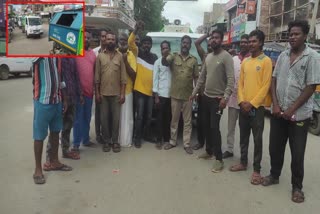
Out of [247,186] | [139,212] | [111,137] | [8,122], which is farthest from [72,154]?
[8,122]

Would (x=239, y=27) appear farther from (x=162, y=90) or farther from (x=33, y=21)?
(x=33, y=21)

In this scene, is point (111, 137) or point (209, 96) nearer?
point (209, 96)

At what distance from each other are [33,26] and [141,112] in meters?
3.27

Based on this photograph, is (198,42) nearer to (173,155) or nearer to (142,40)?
(142,40)

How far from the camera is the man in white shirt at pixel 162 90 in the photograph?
5684mm

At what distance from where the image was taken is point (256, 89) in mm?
4328

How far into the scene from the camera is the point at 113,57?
5.42 m

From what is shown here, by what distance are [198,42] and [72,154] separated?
2.67 meters

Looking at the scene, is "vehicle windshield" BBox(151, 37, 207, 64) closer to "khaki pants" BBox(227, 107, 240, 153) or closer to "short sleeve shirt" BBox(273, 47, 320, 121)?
"khaki pants" BBox(227, 107, 240, 153)

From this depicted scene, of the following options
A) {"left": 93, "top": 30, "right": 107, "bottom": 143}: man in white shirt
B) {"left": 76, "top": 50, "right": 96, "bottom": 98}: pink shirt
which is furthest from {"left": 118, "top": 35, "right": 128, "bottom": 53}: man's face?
{"left": 76, "top": 50, "right": 96, "bottom": 98}: pink shirt

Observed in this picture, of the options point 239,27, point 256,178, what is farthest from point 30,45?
point 239,27

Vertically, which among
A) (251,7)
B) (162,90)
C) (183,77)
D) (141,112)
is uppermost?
(251,7)

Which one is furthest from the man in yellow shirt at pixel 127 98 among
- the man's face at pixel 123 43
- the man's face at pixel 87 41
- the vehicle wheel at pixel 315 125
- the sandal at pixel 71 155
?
the vehicle wheel at pixel 315 125

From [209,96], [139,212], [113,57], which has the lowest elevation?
[139,212]
